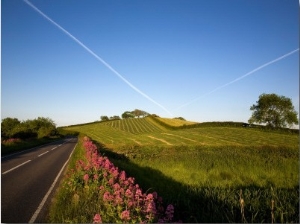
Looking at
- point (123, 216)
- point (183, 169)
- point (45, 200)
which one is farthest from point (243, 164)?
point (123, 216)

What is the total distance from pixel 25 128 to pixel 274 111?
5820cm

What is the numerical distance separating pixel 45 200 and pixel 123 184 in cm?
334

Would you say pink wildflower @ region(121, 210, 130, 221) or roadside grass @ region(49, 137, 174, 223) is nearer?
pink wildflower @ region(121, 210, 130, 221)

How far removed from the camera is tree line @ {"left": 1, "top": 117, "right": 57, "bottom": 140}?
1818 inches

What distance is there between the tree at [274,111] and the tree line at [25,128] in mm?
51666

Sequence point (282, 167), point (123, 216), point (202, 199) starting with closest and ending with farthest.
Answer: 1. point (123, 216)
2. point (202, 199)
3. point (282, 167)

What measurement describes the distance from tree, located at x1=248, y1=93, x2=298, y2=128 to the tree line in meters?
51.7

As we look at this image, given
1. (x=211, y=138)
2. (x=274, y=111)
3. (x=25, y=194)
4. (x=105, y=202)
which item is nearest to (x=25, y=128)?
(x=211, y=138)

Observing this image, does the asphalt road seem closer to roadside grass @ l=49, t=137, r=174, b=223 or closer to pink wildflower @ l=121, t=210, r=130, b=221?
roadside grass @ l=49, t=137, r=174, b=223

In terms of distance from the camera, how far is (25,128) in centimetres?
5044

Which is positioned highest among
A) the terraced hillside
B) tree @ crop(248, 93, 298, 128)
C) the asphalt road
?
tree @ crop(248, 93, 298, 128)

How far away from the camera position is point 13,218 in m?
6.46

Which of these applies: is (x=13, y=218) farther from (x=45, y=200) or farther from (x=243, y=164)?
(x=243, y=164)

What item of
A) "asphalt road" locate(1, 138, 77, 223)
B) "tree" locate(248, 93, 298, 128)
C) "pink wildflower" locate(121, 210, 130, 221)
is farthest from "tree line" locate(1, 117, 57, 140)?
"tree" locate(248, 93, 298, 128)
